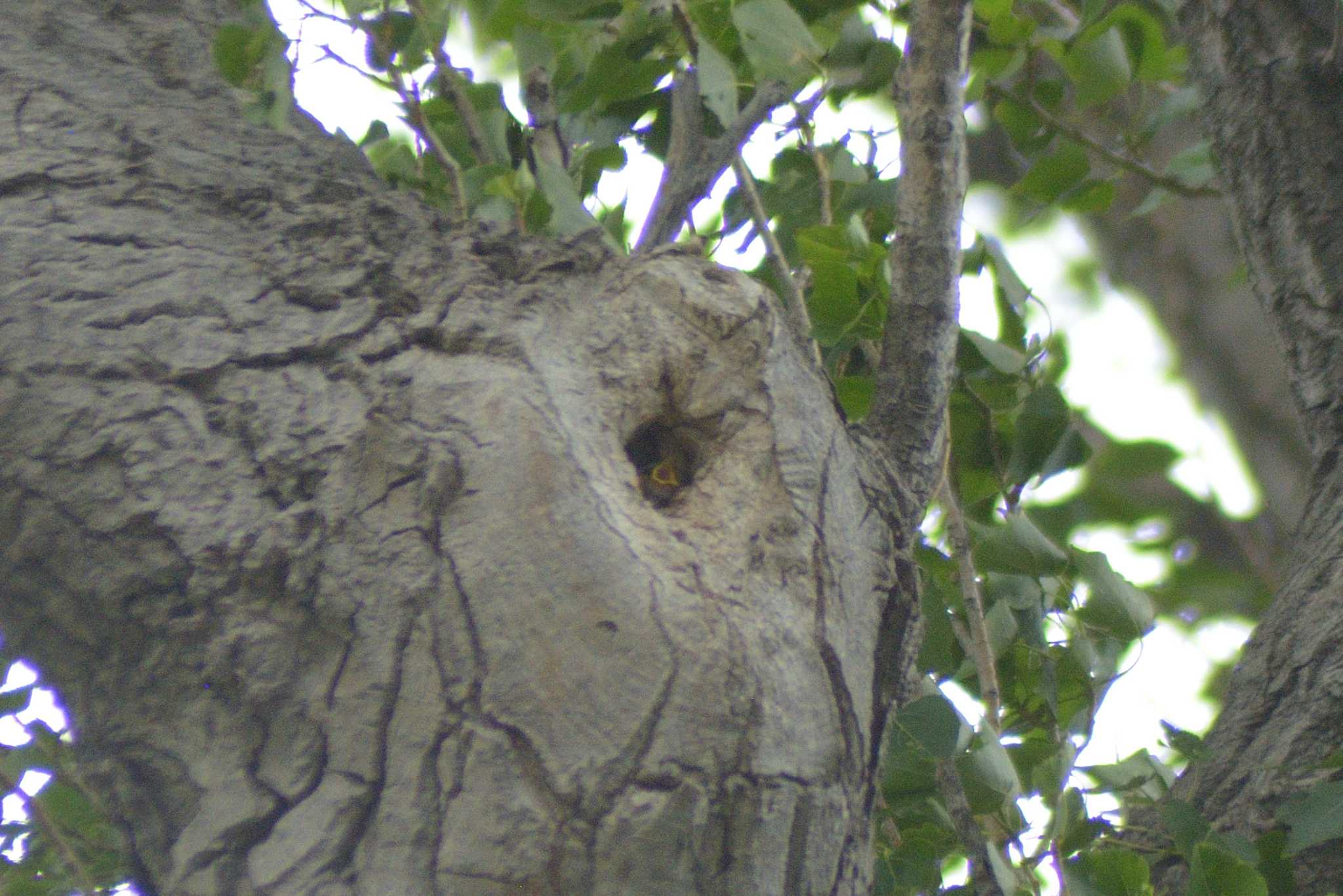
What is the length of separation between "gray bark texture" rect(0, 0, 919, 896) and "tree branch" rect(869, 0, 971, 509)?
0.10 metres

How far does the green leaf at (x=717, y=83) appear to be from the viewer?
115cm

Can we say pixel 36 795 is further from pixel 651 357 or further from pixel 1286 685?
pixel 1286 685

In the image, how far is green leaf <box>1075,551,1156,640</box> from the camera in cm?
124

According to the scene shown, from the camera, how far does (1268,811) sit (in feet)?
3.72

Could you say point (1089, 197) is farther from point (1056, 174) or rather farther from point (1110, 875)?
point (1110, 875)

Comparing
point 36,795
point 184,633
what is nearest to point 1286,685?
point 184,633

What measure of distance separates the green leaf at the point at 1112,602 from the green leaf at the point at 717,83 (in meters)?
0.61

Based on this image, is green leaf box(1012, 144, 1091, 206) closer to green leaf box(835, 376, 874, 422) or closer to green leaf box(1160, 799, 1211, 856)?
green leaf box(835, 376, 874, 422)

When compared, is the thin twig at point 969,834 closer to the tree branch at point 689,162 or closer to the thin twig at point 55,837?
the tree branch at point 689,162

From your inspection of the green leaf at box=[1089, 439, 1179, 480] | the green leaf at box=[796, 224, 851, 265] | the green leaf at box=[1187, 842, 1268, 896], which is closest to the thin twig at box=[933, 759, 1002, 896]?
the green leaf at box=[1187, 842, 1268, 896]

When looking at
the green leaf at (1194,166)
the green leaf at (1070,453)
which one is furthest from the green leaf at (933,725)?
the green leaf at (1194,166)

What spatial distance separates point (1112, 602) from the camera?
124 cm

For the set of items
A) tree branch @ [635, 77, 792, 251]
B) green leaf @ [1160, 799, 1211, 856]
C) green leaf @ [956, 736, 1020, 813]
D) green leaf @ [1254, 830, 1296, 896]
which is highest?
tree branch @ [635, 77, 792, 251]

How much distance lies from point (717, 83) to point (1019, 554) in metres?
0.59
